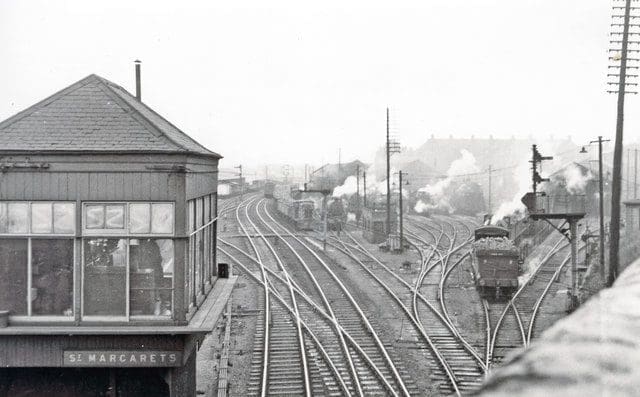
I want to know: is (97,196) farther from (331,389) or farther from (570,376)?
(570,376)

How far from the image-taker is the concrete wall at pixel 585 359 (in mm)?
779

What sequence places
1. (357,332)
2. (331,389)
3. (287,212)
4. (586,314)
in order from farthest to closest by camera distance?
(287,212) → (357,332) → (331,389) → (586,314)

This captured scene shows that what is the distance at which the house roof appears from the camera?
368 inches

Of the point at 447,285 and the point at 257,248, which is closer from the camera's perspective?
the point at 447,285

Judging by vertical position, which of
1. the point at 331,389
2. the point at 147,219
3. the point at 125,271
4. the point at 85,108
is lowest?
the point at 331,389

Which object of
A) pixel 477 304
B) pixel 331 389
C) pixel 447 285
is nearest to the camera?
pixel 331 389

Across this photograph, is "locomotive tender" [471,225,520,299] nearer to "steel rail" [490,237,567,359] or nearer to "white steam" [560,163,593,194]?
"steel rail" [490,237,567,359]

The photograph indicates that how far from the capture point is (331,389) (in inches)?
474

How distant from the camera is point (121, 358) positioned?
9.39m

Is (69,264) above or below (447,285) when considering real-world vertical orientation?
above

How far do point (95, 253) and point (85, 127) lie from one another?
6.81 feet

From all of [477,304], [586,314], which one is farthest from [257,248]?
[586,314]

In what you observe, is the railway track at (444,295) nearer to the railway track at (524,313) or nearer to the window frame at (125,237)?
the railway track at (524,313)

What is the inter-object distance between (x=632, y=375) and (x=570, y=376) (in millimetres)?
82
